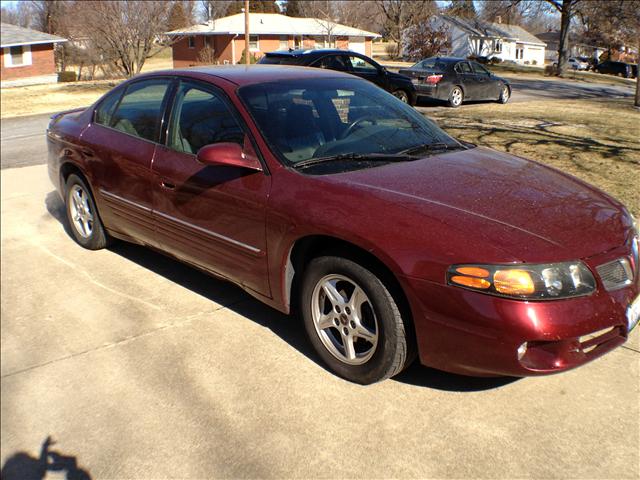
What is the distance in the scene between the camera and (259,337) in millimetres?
4145

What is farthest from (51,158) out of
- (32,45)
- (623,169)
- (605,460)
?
(32,45)

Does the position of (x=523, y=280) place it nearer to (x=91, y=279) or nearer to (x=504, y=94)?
(x=91, y=279)

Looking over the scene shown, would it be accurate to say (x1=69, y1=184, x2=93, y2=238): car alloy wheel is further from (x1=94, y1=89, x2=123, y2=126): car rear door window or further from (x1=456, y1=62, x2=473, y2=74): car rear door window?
(x1=456, y1=62, x2=473, y2=74): car rear door window

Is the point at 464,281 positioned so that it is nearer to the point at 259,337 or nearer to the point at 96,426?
the point at 259,337

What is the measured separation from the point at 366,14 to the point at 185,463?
6832 centimetres

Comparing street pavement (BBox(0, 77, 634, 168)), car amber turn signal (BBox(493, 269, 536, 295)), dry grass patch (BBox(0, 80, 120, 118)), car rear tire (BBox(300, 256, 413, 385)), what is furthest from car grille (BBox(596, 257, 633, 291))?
dry grass patch (BBox(0, 80, 120, 118))

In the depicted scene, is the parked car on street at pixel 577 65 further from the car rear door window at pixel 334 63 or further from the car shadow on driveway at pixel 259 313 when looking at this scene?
the car shadow on driveway at pixel 259 313

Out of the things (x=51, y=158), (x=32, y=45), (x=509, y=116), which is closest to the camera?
(x=51, y=158)

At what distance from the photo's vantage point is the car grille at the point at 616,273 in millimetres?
3074

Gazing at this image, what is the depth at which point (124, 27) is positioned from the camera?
30719 millimetres

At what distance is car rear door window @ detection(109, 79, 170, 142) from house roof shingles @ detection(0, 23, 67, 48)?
4041cm

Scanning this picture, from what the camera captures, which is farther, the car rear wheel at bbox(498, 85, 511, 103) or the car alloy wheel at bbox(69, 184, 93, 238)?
the car rear wheel at bbox(498, 85, 511, 103)

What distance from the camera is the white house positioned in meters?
59.0

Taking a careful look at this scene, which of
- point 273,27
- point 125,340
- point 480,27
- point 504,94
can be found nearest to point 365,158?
point 125,340
